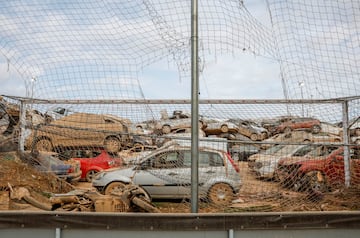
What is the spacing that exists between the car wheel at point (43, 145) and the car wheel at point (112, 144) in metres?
1.32

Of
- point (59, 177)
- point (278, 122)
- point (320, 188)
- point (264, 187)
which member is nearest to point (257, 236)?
point (264, 187)

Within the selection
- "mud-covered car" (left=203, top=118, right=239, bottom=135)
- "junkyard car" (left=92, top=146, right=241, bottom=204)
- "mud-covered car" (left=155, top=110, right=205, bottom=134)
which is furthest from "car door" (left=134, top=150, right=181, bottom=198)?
"mud-covered car" (left=203, top=118, right=239, bottom=135)

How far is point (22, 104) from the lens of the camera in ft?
25.4

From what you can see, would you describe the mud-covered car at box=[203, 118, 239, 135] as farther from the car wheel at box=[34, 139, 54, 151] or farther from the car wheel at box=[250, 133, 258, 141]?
the car wheel at box=[34, 139, 54, 151]

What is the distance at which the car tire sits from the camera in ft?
26.8

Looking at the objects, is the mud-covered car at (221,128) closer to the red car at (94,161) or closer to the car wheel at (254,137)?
the car wheel at (254,137)

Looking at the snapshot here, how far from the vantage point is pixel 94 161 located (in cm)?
1038

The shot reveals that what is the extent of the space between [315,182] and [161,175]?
360 centimetres

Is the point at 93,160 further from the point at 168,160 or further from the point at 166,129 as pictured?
the point at 168,160

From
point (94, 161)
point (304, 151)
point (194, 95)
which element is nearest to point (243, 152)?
point (304, 151)

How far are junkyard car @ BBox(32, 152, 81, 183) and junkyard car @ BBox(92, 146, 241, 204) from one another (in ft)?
4.45

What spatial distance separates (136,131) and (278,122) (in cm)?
396

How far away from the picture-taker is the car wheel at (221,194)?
294 inches

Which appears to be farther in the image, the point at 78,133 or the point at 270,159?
the point at 270,159
